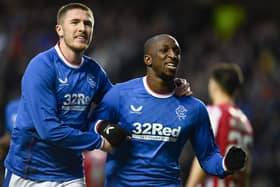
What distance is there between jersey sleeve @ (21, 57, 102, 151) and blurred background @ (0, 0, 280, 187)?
579cm

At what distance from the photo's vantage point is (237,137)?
8430 millimetres

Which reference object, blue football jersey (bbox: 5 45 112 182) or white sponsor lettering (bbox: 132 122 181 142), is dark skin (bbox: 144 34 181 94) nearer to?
white sponsor lettering (bbox: 132 122 181 142)

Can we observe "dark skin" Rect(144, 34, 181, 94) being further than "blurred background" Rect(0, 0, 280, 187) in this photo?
No

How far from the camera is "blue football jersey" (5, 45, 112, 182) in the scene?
6.64 metres

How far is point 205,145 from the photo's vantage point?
7.05 metres

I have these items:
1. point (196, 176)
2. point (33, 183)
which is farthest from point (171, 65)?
point (196, 176)

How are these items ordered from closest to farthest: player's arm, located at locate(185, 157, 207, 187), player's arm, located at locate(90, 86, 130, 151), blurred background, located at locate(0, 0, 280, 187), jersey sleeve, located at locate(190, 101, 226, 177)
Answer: player's arm, located at locate(90, 86, 130, 151) < jersey sleeve, located at locate(190, 101, 226, 177) < player's arm, located at locate(185, 157, 207, 187) < blurred background, located at locate(0, 0, 280, 187)

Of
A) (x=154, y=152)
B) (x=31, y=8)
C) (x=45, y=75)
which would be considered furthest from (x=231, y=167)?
(x=31, y=8)

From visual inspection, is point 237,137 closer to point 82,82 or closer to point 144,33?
point 82,82

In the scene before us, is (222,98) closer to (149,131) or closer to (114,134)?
(149,131)

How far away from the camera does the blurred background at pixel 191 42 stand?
43.2 ft

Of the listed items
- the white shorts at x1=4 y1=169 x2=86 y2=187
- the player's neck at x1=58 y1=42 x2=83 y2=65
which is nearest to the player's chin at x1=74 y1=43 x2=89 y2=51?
the player's neck at x1=58 y1=42 x2=83 y2=65

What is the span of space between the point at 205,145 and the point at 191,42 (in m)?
8.27

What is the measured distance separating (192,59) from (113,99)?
767 centimetres
